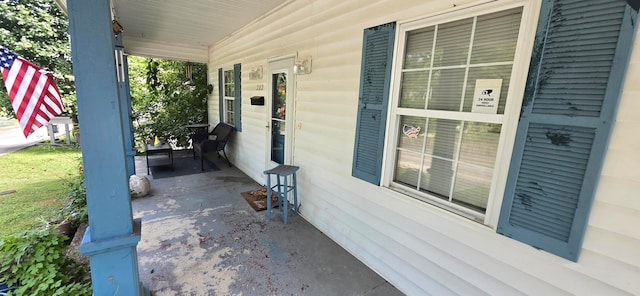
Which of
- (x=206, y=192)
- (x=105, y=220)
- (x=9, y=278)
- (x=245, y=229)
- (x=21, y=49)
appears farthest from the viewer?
(x=21, y=49)

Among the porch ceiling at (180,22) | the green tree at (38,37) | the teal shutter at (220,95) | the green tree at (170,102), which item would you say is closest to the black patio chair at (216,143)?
the teal shutter at (220,95)

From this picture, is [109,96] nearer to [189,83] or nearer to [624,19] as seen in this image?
[624,19]

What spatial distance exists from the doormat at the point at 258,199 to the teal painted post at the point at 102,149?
203cm

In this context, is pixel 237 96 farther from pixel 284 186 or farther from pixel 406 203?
pixel 406 203

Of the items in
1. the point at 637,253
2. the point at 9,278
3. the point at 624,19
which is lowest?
the point at 9,278

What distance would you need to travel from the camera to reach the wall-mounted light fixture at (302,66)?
302 cm

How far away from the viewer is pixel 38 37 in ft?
23.8

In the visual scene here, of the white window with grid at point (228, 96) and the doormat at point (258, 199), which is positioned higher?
the white window with grid at point (228, 96)

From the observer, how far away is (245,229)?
117 inches

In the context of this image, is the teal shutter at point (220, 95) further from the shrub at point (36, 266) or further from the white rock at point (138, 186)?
the shrub at point (36, 266)

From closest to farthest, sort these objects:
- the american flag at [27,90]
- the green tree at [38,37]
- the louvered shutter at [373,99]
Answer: the american flag at [27,90]
the louvered shutter at [373,99]
the green tree at [38,37]

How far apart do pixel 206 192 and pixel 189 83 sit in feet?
14.2

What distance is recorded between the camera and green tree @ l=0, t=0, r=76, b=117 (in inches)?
269

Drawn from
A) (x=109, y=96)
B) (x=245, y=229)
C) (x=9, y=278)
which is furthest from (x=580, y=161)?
(x=9, y=278)
